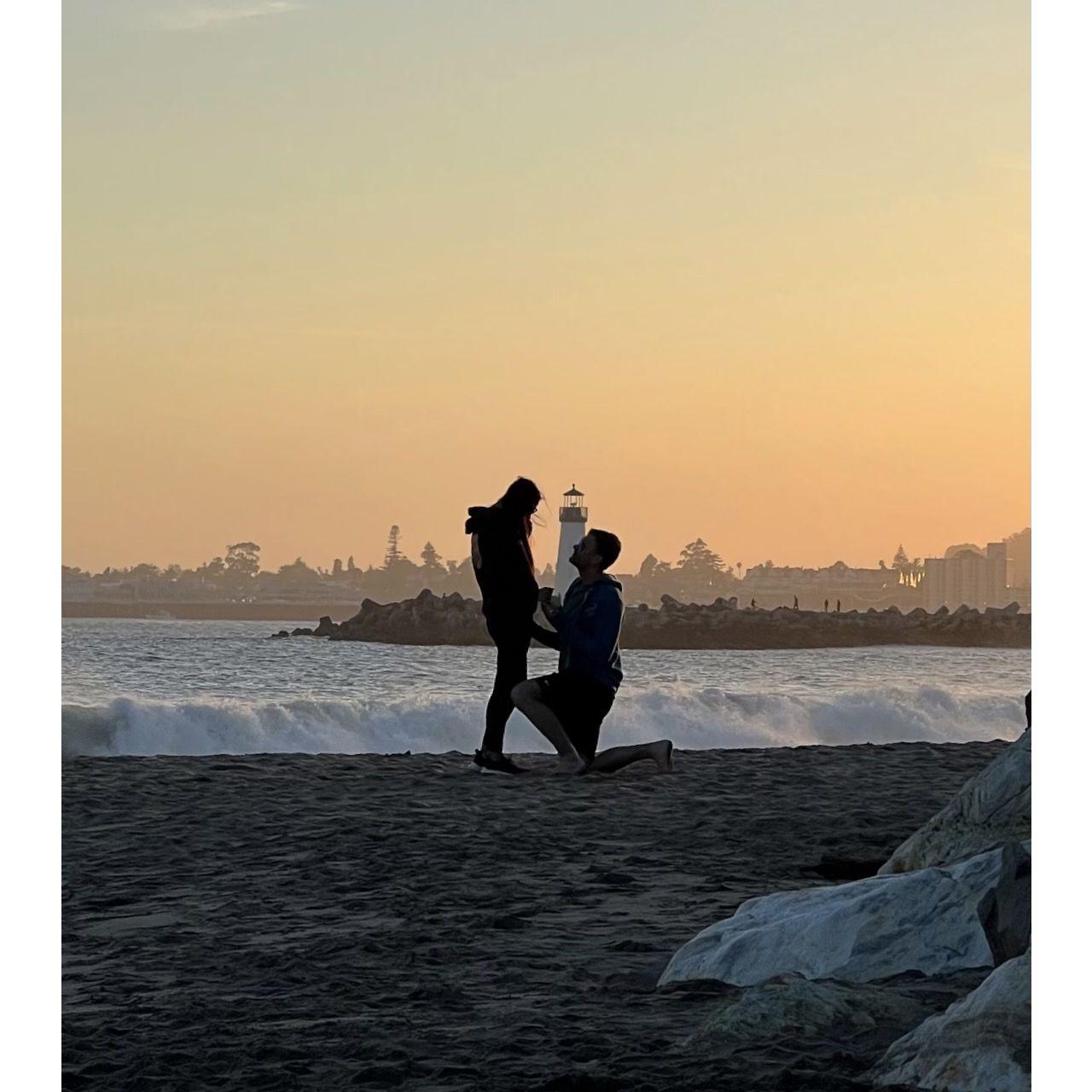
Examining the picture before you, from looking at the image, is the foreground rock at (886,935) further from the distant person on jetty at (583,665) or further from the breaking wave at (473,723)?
the breaking wave at (473,723)

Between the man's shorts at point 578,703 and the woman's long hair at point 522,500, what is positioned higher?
the woman's long hair at point 522,500

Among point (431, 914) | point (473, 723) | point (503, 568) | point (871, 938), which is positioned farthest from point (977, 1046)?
A: point (473, 723)

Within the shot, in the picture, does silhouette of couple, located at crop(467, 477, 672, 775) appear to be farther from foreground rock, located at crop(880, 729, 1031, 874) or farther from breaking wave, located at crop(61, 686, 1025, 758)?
breaking wave, located at crop(61, 686, 1025, 758)

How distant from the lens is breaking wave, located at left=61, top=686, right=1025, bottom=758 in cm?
1159

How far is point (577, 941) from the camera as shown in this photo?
13.5ft

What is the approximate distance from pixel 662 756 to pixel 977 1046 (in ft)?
18.7

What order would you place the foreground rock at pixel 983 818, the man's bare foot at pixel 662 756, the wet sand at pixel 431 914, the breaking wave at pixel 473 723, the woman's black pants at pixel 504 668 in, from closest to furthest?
the wet sand at pixel 431 914, the foreground rock at pixel 983 818, the woman's black pants at pixel 504 668, the man's bare foot at pixel 662 756, the breaking wave at pixel 473 723

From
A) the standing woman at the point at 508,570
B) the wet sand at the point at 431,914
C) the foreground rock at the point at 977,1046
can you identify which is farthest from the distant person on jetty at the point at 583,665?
the foreground rock at the point at 977,1046

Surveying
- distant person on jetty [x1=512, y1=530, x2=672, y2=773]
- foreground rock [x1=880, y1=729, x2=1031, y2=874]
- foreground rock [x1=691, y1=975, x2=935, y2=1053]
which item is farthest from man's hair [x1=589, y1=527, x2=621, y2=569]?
foreground rock [x1=691, y1=975, x2=935, y2=1053]

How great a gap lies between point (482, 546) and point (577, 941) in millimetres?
4253

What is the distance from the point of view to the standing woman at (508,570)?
819 cm
